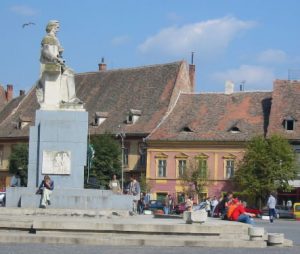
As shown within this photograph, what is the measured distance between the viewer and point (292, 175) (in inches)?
2569

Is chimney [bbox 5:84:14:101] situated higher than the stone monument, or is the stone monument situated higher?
chimney [bbox 5:84:14:101]

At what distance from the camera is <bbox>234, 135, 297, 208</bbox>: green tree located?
64875 millimetres

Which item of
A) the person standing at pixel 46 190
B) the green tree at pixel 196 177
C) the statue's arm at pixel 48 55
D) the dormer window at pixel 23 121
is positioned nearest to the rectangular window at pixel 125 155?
the green tree at pixel 196 177

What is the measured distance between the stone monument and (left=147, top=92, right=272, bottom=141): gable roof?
41962mm

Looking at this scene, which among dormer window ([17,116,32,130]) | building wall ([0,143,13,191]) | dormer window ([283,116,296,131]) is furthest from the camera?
building wall ([0,143,13,191])

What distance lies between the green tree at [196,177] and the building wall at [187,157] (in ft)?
2.08

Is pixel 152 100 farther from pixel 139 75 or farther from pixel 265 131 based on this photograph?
pixel 265 131

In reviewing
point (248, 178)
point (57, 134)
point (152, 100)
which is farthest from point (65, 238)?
point (152, 100)

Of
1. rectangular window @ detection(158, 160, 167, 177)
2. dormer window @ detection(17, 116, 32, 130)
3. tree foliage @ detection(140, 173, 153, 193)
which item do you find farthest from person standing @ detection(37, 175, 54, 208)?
dormer window @ detection(17, 116, 32, 130)

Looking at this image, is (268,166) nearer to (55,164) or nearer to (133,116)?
(133,116)

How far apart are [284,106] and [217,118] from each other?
5.98 metres

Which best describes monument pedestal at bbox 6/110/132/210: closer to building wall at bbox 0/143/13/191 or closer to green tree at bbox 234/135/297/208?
green tree at bbox 234/135/297/208

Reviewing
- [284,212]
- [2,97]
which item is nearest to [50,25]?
[284,212]

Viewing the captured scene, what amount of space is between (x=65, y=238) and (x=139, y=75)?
61.2 metres
